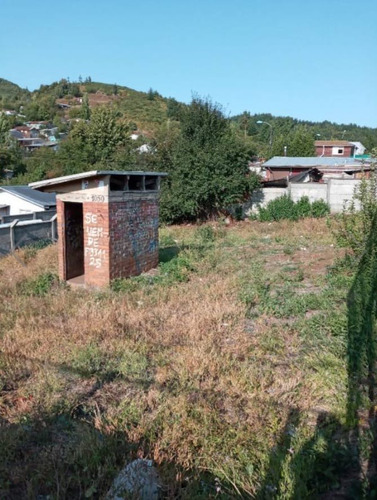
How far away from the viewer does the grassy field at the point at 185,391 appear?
3.21m

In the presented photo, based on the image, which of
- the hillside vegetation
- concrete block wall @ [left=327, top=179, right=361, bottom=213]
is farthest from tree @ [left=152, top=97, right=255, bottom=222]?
the hillside vegetation

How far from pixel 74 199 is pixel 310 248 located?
748 cm

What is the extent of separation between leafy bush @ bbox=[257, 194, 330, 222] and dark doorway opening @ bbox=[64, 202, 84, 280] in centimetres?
1147

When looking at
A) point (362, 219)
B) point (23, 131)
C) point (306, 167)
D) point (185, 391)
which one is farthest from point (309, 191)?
point (23, 131)

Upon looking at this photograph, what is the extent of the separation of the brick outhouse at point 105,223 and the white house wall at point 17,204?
40.1 ft

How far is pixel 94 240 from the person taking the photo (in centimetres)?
908

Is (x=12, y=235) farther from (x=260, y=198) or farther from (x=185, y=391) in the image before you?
(x=185, y=391)

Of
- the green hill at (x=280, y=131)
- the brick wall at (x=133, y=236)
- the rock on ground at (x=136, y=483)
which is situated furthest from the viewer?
the green hill at (x=280, y=131)

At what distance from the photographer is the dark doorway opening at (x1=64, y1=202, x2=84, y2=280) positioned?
32.7ft

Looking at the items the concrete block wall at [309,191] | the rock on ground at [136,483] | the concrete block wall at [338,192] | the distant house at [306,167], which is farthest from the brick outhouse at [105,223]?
the distant house at [306,167]

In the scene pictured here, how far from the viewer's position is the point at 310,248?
12867 millimetres

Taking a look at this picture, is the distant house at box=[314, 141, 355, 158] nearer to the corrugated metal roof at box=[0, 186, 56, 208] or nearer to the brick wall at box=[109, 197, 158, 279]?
the corrugated metal roof at box=[0, 186, 56, 208]

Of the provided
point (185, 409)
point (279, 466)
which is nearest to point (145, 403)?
point (185, 409)

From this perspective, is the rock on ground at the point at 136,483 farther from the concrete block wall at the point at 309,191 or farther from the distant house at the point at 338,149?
the distant house at the point at 338,149
